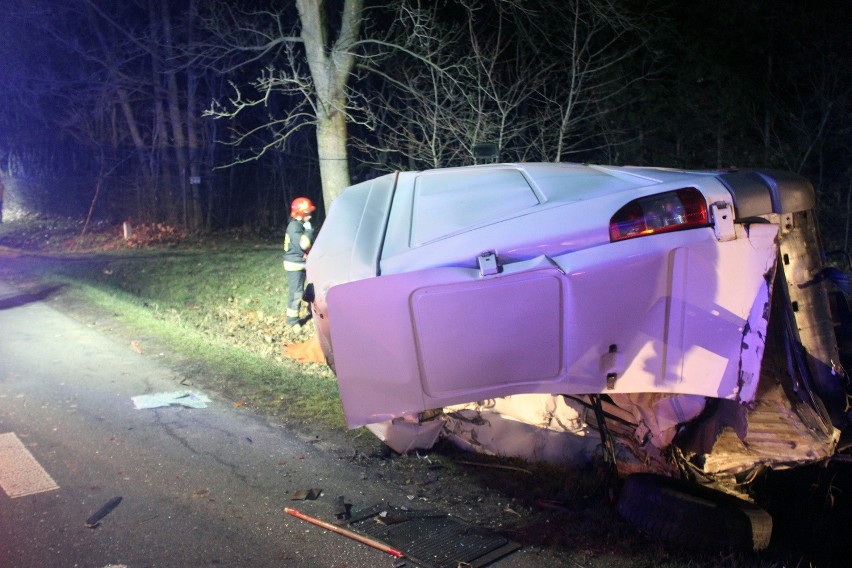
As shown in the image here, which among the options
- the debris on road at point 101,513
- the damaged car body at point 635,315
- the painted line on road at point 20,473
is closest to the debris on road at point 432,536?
the damaged car body at point 635,315

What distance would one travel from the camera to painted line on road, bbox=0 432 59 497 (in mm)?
4469

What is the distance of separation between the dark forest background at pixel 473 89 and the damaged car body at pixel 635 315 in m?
2.85

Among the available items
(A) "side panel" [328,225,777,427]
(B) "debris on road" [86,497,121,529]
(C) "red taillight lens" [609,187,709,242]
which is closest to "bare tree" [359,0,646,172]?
(C) "red taillight lens" [609,187,709,242]

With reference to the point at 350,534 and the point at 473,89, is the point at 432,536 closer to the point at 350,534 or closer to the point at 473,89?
the point at 350,534

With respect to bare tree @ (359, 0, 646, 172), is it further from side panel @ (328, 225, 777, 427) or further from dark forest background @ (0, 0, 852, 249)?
side panel @ (328, 225, 777, 427)

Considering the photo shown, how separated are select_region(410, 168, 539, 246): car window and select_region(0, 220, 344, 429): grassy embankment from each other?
219 cm

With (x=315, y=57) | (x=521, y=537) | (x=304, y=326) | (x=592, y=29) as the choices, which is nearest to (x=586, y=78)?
(x=592, y=29)

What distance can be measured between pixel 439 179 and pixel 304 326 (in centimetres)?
577

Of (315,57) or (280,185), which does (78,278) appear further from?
(280,185)

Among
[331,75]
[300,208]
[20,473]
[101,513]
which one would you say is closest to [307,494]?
[101,513]

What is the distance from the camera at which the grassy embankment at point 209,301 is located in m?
6.89

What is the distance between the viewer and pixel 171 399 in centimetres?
644

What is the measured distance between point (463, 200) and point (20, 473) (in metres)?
3.20

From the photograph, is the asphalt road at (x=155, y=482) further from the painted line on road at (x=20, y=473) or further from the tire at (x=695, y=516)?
the tire at (x=695, y=516)
